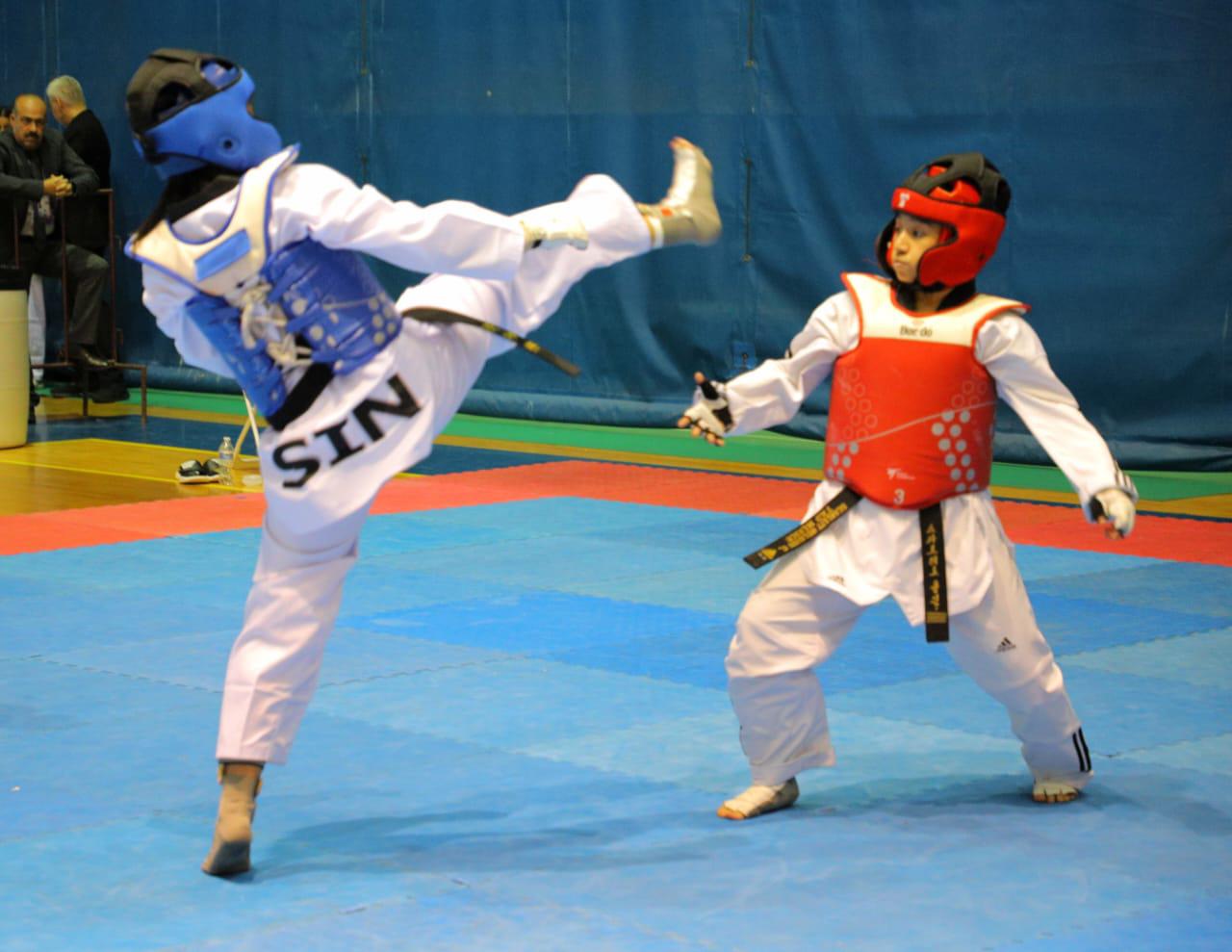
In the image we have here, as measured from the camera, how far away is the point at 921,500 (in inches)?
154

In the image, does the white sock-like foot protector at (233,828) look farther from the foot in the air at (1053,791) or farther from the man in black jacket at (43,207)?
the man in black jacket at (43,207)

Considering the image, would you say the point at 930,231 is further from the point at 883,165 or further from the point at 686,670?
the point at 883,165

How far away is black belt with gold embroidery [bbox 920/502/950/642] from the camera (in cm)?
382

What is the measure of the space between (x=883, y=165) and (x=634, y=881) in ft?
25.1

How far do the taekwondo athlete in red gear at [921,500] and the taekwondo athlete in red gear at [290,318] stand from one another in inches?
27.3

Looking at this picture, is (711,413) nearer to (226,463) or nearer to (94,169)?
(226,463)

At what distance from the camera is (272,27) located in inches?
525

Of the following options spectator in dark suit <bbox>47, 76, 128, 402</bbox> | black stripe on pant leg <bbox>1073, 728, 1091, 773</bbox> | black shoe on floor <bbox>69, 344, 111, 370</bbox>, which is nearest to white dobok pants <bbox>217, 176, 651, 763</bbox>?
black stripe on pant leg <bbox>1073, 728, 1091, 773</bbox>

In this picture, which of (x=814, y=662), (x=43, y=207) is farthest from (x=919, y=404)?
(x=43, y=207)

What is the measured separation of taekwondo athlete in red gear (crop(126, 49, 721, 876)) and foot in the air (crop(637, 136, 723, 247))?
130mm

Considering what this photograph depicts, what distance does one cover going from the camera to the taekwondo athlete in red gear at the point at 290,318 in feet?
11.2

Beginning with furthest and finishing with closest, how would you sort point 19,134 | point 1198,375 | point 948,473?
point 19,134 < point 1198,375 < point 948,473

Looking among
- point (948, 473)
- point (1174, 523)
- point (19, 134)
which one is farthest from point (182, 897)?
point (19, 134)

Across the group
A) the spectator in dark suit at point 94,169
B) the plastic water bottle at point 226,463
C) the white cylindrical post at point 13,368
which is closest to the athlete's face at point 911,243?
the plastic water bottle at point 226,463
